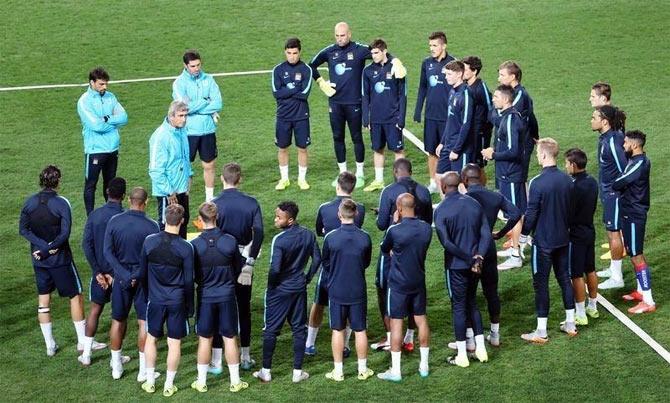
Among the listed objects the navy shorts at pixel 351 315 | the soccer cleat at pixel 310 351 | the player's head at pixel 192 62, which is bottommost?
the soccer cleat at pixel 310 351

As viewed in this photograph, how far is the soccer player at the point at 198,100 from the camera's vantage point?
1586cm

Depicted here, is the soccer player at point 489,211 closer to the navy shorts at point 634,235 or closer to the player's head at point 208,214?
the navy shorts at point 634,235

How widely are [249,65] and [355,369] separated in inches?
466

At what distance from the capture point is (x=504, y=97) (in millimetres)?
13977

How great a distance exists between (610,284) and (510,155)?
5.72 feet

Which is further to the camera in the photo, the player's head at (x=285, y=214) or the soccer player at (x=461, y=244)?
the soccer player at (x=461, y=244)

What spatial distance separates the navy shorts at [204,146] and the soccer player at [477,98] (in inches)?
130

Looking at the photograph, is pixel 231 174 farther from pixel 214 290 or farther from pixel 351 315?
pixel 351 315

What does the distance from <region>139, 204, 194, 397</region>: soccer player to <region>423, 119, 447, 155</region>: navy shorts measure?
5646 millimetres

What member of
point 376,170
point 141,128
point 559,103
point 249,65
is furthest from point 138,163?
point 559,103

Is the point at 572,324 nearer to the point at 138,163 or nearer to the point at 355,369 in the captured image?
the point at 355,369

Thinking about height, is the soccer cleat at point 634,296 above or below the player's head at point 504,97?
below

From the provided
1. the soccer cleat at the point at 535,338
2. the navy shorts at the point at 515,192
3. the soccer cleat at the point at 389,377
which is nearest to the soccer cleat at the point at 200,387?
the soccer cleat at the point at 389,377

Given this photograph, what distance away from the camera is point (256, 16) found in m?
25.5
